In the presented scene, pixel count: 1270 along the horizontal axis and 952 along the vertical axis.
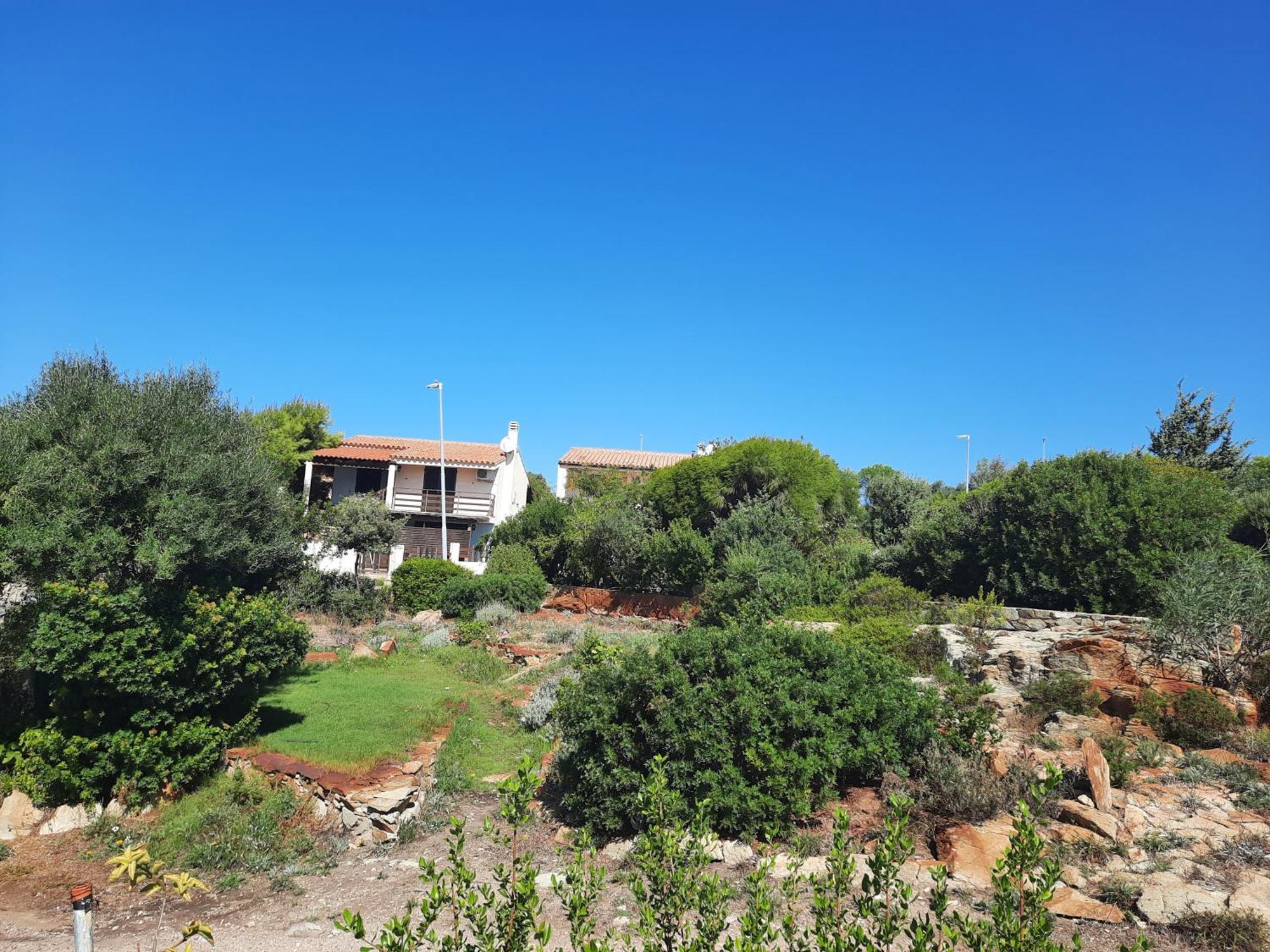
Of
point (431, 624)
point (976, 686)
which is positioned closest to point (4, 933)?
point (976, 686)

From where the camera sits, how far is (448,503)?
115 ft

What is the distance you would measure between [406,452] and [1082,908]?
32.9 metres

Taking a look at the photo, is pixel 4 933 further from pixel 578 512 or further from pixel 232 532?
pixel 578 512

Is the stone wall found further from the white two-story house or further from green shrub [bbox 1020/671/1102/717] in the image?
the white two-story house

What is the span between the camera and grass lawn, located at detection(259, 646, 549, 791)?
9.89m

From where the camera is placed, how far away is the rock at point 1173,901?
5.61m

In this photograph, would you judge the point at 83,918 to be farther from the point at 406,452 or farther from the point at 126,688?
the point at 406,452

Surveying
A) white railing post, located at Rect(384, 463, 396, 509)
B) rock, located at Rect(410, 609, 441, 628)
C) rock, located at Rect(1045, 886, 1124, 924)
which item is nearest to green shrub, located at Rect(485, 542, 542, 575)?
rock, located at Rect(410, 609, 441, 628)

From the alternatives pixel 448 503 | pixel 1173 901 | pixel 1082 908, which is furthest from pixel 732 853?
pixel 448 503

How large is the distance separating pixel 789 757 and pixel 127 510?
8434 mm

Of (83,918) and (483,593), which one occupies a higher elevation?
(483,593)

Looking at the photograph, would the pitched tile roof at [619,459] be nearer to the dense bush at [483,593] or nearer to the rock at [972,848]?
the dense bush at [483,593]

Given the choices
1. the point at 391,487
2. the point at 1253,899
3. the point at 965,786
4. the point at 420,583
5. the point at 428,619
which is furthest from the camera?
the point at 391,487

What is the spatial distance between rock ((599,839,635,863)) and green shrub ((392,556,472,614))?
16921 mm
